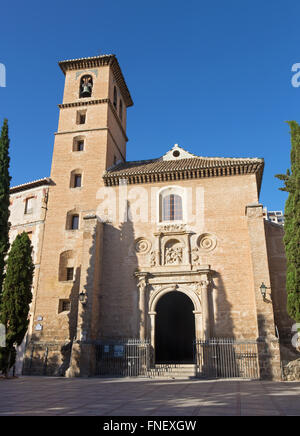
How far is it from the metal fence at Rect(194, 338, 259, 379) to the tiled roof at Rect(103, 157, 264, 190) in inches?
360

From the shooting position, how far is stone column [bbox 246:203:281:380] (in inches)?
589

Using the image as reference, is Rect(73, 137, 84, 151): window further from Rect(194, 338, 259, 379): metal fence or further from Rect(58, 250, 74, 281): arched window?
Rect(194, 338, 259, 379): metal fence

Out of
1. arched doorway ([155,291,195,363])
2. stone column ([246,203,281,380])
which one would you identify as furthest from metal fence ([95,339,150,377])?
arched doorway ([155,291,195,363])

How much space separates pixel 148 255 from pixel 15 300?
7103 mm

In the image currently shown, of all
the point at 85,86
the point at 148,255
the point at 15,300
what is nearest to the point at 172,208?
the point at 148,255

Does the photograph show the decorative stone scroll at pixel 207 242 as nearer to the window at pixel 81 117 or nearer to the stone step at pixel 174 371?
the stone step at pixel 174 371

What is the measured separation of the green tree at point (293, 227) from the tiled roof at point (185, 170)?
3445 mm

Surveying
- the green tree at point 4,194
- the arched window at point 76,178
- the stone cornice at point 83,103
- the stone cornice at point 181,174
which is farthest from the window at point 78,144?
the green tree at point 4,194

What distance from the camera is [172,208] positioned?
2044cm

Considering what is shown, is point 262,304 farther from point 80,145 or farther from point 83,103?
point 83,103

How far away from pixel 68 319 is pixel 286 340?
11.1 m

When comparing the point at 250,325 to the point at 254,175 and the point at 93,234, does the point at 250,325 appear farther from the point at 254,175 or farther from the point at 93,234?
the point at 93,234

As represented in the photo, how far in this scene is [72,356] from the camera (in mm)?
16797
